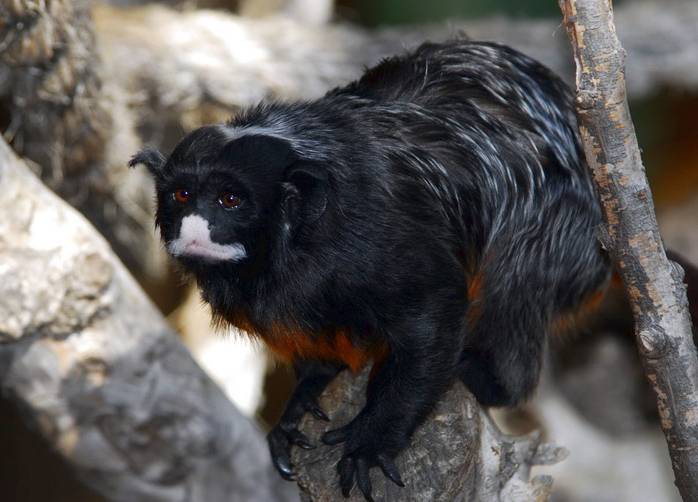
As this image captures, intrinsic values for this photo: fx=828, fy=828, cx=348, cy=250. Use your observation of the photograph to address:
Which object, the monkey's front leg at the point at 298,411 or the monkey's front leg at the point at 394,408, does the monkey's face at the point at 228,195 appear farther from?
the monkey's front leg at the point at 298,411

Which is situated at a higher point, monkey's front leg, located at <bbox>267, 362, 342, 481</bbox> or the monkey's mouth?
the monkey's mouth

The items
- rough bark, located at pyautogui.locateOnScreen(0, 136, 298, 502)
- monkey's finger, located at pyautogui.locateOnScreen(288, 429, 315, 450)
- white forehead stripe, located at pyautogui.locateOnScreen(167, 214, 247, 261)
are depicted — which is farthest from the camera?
rough bark, located at pyautogui.locateOnScreen(0, 136, 298, 502)

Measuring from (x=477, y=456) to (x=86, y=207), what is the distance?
85.1 inches

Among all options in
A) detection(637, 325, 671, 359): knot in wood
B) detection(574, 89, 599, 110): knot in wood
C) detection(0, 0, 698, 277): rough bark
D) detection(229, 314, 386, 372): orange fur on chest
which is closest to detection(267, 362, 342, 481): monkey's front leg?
detection(229, 314, 386, 372): orange fur on chest

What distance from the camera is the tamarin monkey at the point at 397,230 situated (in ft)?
5.91

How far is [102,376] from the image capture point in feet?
8.54

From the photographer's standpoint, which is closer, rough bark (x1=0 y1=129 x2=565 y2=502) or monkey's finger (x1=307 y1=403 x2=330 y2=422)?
rough bark (x1=0 y1=129 x2=565 y2=502)

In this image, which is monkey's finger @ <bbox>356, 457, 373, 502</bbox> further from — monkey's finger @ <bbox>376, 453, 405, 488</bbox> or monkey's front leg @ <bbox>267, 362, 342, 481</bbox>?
monkey's front leg @ <bbox>267, 362, 342, 481</bbox>

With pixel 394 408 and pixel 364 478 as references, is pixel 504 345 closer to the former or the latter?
pixel 394 408

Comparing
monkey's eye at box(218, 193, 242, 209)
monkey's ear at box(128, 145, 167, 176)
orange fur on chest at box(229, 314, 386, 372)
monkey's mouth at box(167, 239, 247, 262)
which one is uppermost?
monkey's eye at box(218, 193, 242, 209)

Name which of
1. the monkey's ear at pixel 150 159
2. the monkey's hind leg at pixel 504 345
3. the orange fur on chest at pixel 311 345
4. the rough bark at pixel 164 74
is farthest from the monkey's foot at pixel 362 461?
the rough bark at pixel 164 74

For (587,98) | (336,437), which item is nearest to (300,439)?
(336,437)

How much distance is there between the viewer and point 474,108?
2.14 m

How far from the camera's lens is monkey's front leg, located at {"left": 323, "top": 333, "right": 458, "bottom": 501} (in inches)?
76.8
